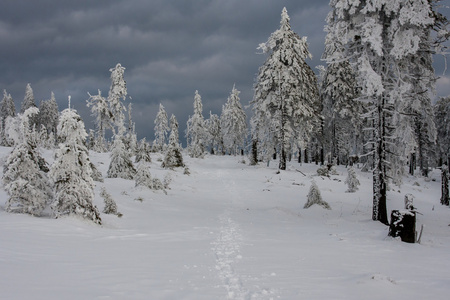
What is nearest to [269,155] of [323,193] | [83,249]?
[323,193]

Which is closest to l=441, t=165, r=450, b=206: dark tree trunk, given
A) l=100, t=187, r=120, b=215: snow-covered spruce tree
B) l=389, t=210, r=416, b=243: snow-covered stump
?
l=389, t=210, r=416, b=243: snow-covered stump

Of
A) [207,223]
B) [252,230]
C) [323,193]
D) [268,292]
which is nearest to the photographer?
[268,292]

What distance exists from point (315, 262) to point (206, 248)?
2.68 metres

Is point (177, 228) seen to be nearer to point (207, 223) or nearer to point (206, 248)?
point (207, 223)

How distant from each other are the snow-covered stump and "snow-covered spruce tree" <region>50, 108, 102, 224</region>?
8.68 meters

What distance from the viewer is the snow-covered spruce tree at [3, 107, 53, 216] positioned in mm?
8891

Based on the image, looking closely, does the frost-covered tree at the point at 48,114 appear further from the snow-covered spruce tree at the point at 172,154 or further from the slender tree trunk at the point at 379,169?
the slender tree trunk at the point at 379,169

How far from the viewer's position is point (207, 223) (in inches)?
472

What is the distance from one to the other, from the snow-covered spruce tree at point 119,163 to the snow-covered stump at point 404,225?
1792 centimetres

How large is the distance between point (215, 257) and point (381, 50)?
9625mm

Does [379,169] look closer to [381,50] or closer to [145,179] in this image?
[381,50]

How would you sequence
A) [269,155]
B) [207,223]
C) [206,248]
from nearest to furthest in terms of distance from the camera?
[206,248], [207,223], [269,155]

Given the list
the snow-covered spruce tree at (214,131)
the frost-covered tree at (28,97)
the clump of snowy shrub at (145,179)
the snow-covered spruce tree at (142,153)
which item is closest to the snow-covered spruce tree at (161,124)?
the snow-covered spruce tree at (214,131)

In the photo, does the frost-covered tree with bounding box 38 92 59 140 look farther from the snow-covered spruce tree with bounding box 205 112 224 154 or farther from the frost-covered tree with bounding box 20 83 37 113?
the snow-covered spruce tree with bounding box 205 112 224 154
